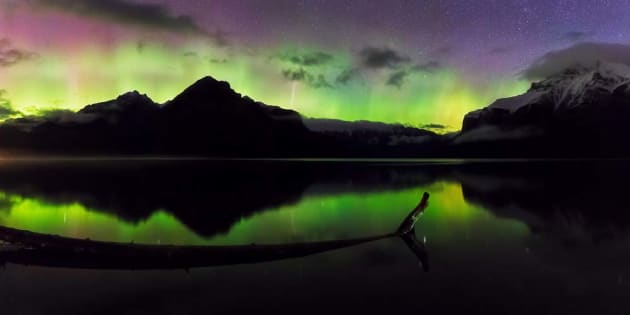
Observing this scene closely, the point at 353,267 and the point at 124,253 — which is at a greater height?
the point at 353,267

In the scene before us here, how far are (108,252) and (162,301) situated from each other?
9.88m

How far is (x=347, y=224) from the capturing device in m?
47.6

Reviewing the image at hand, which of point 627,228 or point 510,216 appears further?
point 510,216

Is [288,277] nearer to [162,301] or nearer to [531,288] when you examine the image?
[162,301]

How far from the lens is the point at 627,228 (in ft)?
139

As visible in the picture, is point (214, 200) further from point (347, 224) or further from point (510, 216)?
point (510, 216)

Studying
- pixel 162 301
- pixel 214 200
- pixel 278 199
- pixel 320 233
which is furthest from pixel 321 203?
pixel 162 301

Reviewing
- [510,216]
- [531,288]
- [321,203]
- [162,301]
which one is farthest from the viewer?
[321,203]

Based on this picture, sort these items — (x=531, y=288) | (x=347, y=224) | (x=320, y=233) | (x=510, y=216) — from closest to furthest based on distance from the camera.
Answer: (x=531, y=288) → (x=320, y=233) → (x=347, y=224) → (x=510, y=216)

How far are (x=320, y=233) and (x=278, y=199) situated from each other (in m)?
29.8

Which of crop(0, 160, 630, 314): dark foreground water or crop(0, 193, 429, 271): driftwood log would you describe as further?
crop(0, 193, 429, 271): driftwood log

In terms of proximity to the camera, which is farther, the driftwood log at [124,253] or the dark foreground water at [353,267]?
the driftwood log at [124,253]

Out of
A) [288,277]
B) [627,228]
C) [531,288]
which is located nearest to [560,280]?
[531,288]

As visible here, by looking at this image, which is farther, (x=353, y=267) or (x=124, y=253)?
(x=124, y=253)
